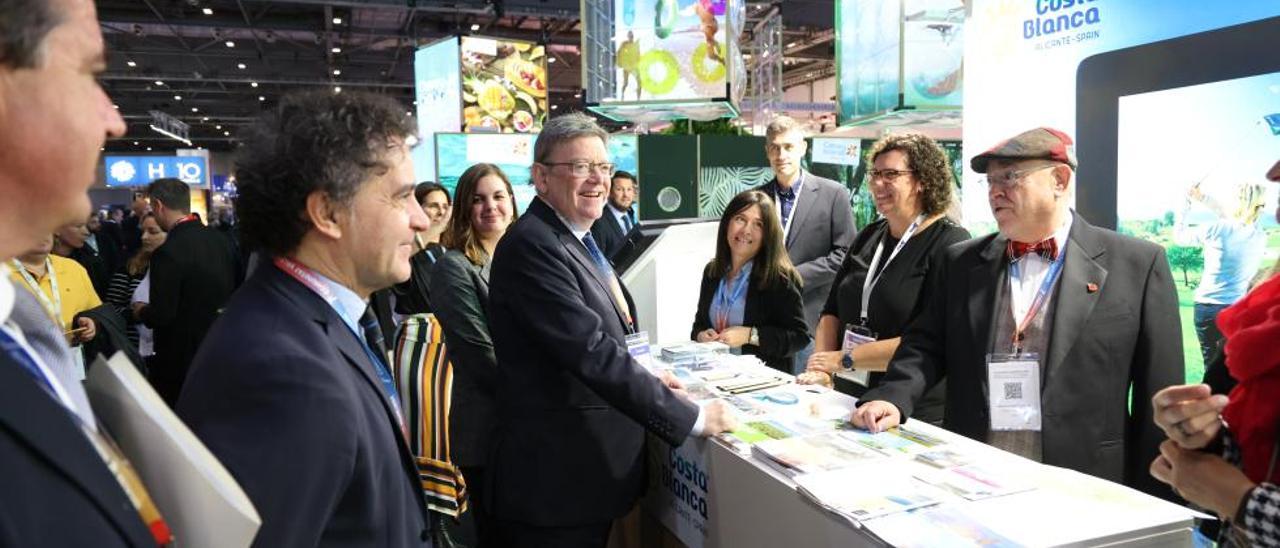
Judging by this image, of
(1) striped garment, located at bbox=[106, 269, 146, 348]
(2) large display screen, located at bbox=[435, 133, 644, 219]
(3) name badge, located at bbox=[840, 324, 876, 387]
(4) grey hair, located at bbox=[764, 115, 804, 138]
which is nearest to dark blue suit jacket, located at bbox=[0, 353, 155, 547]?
(3) name badge, located at bbox=[840, 324, 876, 387]

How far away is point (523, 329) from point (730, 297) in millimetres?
1451

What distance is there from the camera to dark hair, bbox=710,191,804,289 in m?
3.27

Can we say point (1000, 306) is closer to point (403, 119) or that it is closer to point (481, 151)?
point (403, 119)

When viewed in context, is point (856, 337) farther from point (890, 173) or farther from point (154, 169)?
point (154, 169)

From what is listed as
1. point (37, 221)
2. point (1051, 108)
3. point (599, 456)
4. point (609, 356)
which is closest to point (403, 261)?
point (37, 221)

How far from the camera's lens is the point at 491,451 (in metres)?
2.13

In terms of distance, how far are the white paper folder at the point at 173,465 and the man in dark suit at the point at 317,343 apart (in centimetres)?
16

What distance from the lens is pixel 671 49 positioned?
4941mm

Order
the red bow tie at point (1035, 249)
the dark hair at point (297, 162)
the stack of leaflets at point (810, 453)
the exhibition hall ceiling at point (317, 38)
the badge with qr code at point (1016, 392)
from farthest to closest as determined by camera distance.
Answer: the exhibition hall ceiling at point (317, 38) → the red bow tie at point (1035, 249) → the badge with qr code at point (1016, 392) → the stack of leaflets at point (810, 453) → the dark hair at point (297, 162)

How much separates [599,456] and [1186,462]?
1.27m

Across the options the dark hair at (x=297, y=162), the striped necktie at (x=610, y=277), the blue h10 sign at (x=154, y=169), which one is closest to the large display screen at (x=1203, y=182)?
the striped necktie at (x=610, y=277)

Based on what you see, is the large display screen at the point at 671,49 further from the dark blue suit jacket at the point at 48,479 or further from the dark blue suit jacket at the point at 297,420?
the dark blue suit jacket at the point at 48,479

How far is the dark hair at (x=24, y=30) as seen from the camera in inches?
23.8

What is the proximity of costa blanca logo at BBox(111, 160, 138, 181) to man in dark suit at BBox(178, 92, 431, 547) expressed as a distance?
1099 inches
